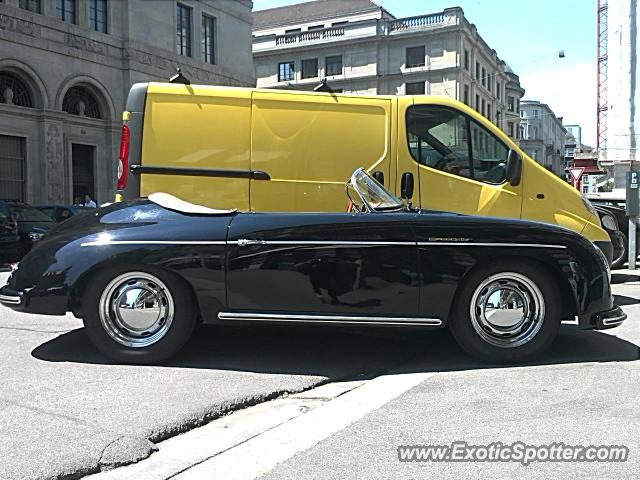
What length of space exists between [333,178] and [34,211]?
10367 millimetres

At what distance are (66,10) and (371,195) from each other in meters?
26.4

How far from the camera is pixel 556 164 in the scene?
106 metres

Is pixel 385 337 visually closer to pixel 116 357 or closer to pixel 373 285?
pixel 373 285

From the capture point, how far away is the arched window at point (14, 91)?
24.6 meters

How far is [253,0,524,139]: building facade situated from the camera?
52.2 m

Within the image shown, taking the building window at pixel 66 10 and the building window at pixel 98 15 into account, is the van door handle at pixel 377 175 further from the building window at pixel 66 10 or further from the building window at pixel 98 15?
the building window at pixel 98 15

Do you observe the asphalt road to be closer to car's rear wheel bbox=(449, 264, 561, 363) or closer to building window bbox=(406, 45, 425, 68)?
car's rear wheel bbox=(449, 264, 561, 363)

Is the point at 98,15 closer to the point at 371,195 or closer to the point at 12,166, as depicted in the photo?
the point at 12,166

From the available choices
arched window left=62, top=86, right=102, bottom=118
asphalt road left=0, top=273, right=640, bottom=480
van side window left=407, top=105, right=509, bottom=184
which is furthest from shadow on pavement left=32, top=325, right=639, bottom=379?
arched window left=62, top=86, right=102, bottom=118

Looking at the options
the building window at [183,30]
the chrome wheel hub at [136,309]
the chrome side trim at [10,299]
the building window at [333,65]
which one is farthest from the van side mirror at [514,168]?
the building window at [333,65]

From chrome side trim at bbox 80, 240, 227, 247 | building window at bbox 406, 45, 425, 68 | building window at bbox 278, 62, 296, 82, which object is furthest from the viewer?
building window at bbox 278, 62, 296, 82

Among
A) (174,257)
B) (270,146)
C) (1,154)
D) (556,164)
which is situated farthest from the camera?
(556,164)

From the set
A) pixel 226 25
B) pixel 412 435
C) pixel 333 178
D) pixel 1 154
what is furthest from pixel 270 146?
pixel 226 25

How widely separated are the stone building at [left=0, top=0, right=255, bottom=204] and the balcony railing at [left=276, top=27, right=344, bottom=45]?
2411 cm
